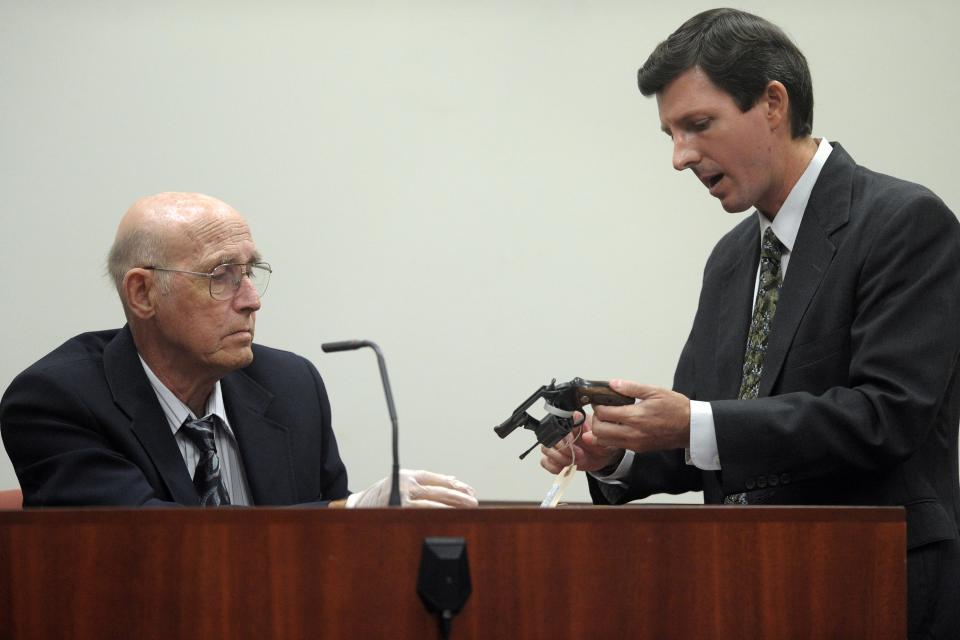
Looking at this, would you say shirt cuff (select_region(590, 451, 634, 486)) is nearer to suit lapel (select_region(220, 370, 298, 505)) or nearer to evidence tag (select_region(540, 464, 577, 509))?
evidence tag (select_region(540, 464, 577, 509))

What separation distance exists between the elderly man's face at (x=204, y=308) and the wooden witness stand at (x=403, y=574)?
85 centimetres

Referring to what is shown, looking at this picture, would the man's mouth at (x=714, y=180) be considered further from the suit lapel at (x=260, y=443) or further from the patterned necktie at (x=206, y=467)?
the patterned necktie at (x=206, y=467)

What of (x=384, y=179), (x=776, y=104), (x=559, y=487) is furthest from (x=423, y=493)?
(x=384, y=179)

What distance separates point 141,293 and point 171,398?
24cm

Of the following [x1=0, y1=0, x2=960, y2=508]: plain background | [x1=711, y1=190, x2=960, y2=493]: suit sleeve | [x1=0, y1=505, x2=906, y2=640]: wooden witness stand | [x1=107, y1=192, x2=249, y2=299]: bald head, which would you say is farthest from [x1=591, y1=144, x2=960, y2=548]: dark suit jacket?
[x1=0, y1=0, x2=960, y2=508]: plain background

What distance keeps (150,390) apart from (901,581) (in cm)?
150

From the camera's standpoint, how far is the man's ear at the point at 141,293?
2.27m

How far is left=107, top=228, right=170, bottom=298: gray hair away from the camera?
2271 millimetres

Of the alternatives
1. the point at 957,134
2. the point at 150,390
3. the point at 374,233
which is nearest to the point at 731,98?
the point at 150,390

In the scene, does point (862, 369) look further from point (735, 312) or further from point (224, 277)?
point (224, 277)

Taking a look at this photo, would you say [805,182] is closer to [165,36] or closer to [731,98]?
[731,98]

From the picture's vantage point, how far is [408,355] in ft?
11.5

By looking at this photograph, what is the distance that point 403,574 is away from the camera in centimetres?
144

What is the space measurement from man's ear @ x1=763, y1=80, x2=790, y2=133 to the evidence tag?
81cm
